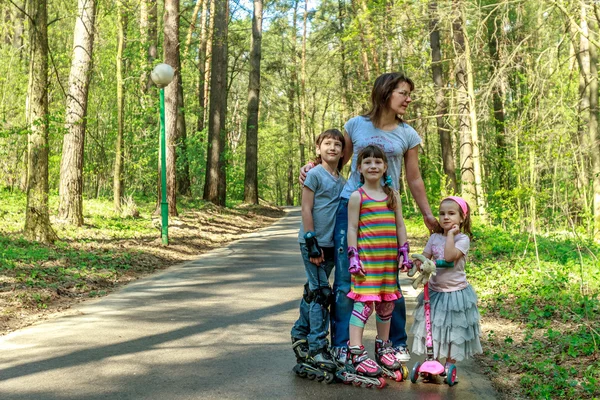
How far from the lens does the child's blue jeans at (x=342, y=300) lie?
4.61 m

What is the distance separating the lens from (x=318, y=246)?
182 inches

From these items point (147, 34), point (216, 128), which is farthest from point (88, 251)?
point (216, 128)

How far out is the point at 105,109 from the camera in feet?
72.5

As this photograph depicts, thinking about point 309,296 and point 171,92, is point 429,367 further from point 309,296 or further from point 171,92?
point 171,92

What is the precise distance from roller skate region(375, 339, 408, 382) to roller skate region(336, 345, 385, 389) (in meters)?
→ 0.15

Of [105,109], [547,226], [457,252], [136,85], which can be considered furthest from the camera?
[105,109]

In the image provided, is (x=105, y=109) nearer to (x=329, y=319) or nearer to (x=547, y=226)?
(x=547, y=226)

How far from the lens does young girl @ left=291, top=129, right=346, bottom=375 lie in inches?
181

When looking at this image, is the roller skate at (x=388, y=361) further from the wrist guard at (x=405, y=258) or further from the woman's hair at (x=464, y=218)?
the woman's hair at (x=464, y=218)

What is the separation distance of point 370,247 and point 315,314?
0.66m

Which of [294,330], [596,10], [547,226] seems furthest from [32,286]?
[547,226]

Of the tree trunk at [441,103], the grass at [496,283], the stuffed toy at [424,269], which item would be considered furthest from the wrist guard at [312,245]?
the tree trunk at [441,103]

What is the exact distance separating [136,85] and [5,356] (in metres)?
16.2

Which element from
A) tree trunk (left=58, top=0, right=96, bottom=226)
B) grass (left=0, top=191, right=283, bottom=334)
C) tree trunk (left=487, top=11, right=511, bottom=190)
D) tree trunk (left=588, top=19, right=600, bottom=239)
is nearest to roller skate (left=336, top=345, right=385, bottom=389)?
grass (left=0, top=191, right=283, bottom=334)
